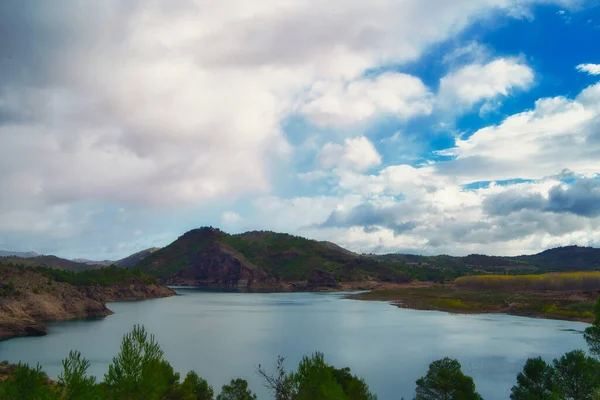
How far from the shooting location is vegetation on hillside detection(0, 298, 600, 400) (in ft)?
92.6

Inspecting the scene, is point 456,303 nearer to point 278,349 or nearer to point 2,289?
point 278,349

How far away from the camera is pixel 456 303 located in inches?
6319

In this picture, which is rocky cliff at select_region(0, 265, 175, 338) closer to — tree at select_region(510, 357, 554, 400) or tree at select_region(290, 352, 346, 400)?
tree at select_region(290, 352, 346, 400)

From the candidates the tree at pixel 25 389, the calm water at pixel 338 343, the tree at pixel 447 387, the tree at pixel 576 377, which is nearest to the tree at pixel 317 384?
the tree at pixel 447 387

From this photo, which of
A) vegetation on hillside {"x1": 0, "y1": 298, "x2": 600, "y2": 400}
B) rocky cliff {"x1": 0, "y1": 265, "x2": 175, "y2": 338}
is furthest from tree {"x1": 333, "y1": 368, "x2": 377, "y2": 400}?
rocky cliff {"x1": 0, "y1": 265, "x2": 175, "y2": 338}

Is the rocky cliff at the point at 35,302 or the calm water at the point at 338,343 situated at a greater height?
the rocky cliff at the point at 35,302

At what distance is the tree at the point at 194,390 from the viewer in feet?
125

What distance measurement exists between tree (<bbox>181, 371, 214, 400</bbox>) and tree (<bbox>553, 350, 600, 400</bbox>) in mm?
30635

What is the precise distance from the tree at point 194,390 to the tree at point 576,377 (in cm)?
3063

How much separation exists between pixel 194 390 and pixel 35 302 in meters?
100

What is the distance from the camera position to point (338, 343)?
86.6 metres

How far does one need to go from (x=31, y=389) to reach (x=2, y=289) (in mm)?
98862

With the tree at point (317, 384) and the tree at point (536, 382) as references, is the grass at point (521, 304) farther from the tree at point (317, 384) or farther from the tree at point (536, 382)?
the tree at point (317, 384)

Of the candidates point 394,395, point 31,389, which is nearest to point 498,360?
point 394,395
